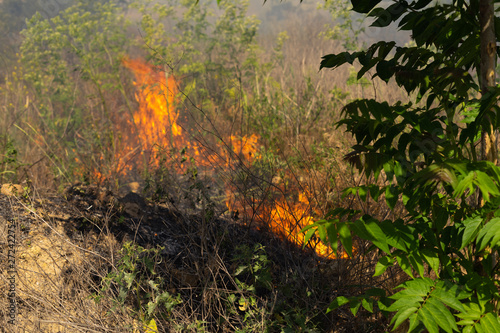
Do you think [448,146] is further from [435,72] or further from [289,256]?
[289,256]

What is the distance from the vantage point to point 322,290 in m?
2.61

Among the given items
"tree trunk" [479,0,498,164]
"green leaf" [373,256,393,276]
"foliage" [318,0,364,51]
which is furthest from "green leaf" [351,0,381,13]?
"foliage" [318,0,364,51]

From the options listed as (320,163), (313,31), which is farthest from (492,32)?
(313,31)

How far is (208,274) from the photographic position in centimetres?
269

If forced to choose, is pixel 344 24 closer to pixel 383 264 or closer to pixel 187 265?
pixel 187 265

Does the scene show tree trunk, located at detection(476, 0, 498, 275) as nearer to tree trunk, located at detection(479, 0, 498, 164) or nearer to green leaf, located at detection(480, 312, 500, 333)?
tree trunk, located at detection(479, 0, 498, 164)

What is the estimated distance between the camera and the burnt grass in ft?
8.18

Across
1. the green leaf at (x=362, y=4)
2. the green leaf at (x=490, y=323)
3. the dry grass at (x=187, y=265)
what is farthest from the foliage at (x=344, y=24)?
the green leaf at (x=490, y=323)

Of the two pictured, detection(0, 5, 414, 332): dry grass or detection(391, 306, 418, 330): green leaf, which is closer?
detection(391, 306, 418, 330): green leaf

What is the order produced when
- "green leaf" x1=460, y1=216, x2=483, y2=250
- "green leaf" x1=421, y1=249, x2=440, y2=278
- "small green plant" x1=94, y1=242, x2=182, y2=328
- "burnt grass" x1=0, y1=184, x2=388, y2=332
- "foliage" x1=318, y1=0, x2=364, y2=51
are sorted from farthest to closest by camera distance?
"foliage" x1=318, y1=0, x2=364, y2=51
"burnt grass" x1=0, y1=184, x2=388, y2=332
"small green plant" x1=94, y1=242, x2=182, y2=328
"green leaf" x1=421, y1=249, x2=440, y2=278
"green leaf" x1=460, y1=216, x2=483, y2=250

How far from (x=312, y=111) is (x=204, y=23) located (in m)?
5.54

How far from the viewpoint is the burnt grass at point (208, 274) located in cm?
249

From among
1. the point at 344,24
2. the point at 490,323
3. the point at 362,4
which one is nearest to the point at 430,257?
the point at 490,323

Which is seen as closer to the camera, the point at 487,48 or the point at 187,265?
the point at 487,48
